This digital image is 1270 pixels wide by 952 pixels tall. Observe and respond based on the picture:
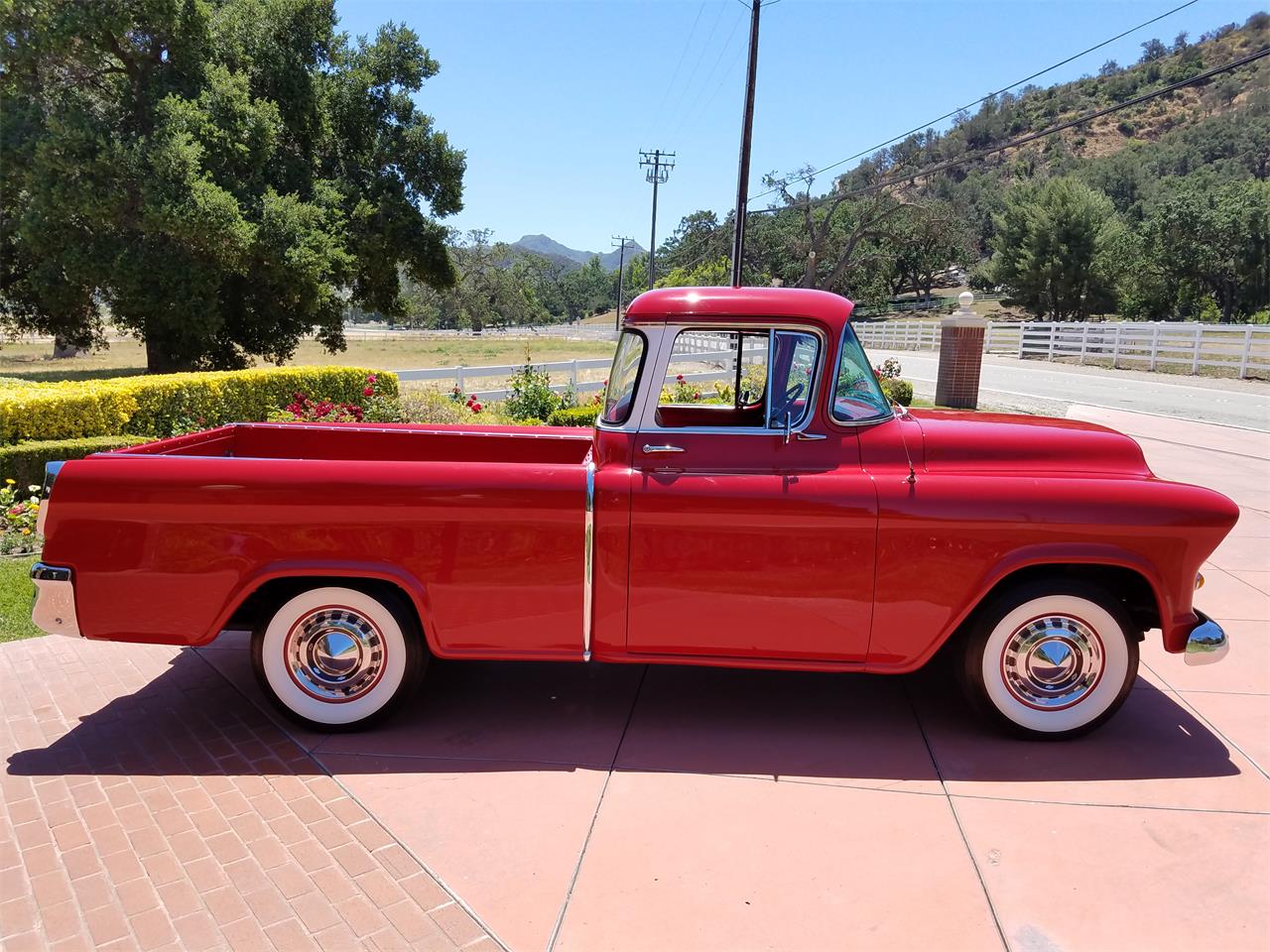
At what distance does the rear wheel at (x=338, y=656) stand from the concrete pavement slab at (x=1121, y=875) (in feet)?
8.15

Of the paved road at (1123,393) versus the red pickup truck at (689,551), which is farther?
the paved road at (1123,393)

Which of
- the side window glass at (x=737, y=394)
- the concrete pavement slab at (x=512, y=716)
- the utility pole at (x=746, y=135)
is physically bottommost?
the concrete pavement slab at (x=512, y=716)

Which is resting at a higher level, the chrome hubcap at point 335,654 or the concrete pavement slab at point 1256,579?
the chrome hubcap at point 335,654

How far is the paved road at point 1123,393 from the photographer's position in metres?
15.9

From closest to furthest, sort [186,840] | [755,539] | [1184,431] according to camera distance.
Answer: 1. [186,840]
2. [755,539]
3. [1184,431]

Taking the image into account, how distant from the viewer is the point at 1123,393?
64.0ft

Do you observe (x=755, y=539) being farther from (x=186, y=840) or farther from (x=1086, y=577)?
(x=186, y=840)

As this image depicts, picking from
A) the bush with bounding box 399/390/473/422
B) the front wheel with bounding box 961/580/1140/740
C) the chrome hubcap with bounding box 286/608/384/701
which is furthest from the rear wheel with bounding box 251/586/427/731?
the bush with bounding box 399/390/473/422

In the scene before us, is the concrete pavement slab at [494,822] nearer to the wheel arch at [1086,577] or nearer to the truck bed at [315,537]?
the truck bed at [315,537]

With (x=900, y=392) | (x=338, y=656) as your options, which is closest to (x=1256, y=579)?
(x=338, y=656)

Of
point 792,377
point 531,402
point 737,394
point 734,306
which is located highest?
point 734,306

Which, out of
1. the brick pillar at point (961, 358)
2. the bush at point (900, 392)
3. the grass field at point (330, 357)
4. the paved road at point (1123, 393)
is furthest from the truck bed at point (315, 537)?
the grass field at point (330, 357)

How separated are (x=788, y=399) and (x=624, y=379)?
768 mm

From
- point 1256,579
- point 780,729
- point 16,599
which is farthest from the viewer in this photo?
point 1256,579
